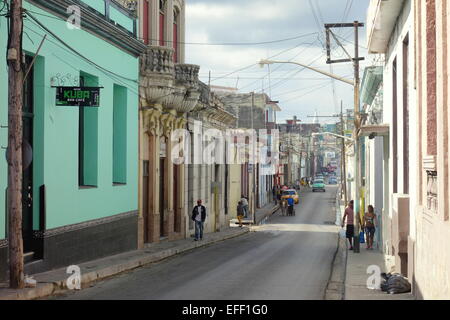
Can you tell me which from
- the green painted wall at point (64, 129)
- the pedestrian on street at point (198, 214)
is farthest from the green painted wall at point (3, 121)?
the pedestrian on street at point (198, 214)

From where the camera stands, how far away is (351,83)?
82.9 ft

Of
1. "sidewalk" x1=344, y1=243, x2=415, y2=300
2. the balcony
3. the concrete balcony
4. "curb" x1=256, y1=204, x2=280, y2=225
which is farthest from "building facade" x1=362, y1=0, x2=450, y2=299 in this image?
"curb" x1=256, y1=204, x2=280, y2=225

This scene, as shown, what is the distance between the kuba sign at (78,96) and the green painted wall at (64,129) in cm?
22

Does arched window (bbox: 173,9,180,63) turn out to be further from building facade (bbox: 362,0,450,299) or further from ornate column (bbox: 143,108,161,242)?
building facade (bbox: 362,0,450,299)

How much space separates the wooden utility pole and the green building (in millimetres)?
921

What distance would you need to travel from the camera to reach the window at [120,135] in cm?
2117

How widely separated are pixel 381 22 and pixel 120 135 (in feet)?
28.8

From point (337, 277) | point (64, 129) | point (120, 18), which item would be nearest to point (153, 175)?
point (120, 18)

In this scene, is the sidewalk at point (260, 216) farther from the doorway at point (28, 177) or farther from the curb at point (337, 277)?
the doorway at point (28, 177)

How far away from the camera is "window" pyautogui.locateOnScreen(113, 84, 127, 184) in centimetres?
2117

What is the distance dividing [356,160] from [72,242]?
12685mm
